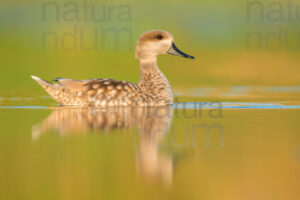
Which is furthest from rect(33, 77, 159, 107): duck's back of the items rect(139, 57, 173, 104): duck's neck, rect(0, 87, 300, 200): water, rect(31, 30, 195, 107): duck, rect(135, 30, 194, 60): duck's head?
rect(135, 30, 194, 60): duck's head

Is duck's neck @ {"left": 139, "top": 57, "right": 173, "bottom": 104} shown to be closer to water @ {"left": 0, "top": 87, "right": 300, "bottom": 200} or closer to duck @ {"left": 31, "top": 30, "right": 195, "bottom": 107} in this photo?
duck @ {"left": 31, "top": 30, "right": 195, "bottom": 107}

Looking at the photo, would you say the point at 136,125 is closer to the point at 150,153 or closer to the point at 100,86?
the point at 150,153

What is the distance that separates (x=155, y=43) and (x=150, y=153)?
5.01 metres

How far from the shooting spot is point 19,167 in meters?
6.29

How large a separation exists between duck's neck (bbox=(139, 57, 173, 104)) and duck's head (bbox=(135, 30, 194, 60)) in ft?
0.47

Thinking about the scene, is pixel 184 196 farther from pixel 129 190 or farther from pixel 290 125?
pixel 290 125

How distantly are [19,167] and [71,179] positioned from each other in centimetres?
69

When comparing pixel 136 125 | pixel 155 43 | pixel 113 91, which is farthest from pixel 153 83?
pixel 136 125

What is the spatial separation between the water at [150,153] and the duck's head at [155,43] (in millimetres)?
1286

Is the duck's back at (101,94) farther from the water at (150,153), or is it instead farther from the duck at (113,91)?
the water at (150,153)

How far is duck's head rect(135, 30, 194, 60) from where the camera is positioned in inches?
458

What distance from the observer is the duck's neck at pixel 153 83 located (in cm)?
1121

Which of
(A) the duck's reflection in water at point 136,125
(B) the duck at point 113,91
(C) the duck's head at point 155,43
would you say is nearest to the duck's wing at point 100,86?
(B) the duck at point 113,91

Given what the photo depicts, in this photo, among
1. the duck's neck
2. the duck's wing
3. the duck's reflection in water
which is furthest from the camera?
the duck's neck
